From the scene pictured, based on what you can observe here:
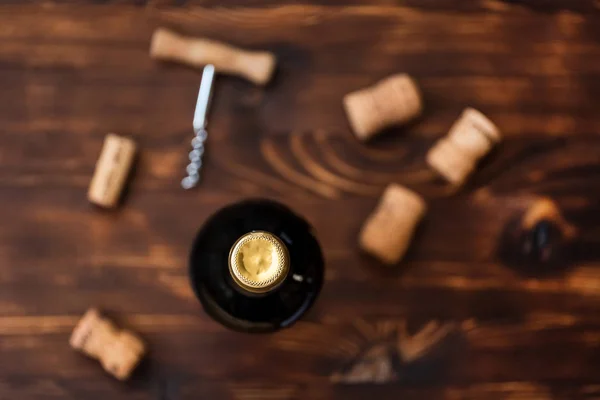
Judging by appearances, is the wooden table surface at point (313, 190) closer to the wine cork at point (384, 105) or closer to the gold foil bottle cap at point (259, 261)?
the wine cork at point (384, 105)

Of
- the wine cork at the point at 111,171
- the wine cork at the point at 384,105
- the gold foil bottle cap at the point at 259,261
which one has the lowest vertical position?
the wine cork at the point at 111,171

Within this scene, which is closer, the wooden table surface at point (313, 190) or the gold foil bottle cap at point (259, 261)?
the gold foil bottle cap at point (259, 261)

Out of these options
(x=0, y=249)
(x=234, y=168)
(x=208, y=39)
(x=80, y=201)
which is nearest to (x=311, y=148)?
(x=234, y=168)

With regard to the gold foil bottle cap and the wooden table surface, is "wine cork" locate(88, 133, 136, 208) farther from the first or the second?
the gold foil bottle cap

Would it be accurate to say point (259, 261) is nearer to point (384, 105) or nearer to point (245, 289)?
point (245, 289)

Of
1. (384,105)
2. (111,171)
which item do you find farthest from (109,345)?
(384,105)

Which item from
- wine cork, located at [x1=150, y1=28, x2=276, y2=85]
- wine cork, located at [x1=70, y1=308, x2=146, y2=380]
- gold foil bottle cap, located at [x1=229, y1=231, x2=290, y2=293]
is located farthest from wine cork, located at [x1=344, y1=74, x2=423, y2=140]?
wine cork, located at [x1=70, y1=308, x2=146, y2=380]

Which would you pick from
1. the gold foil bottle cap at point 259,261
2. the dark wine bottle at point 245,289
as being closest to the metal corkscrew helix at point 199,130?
the dark wine bottle at point 245,289
